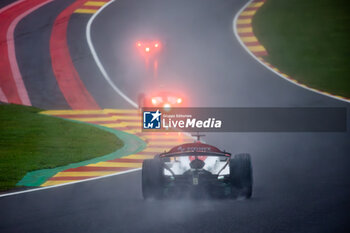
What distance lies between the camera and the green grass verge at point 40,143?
1556cm

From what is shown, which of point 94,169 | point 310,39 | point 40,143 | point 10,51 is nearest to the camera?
point 94,169

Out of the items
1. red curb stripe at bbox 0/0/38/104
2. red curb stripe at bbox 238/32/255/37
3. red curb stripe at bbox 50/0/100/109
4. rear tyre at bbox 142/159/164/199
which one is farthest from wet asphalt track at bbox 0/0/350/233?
red curb stripe at bbox 0/0/38/104

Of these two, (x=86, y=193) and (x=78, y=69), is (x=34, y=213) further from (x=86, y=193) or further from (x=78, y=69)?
(x=78, y=69)

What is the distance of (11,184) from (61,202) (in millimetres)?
2708

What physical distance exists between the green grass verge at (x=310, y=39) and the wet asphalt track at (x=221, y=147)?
1654 millimetres

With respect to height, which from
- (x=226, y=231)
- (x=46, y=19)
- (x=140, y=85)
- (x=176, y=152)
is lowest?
(x=226, y=231)

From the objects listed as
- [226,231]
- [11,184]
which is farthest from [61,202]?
[226,231]

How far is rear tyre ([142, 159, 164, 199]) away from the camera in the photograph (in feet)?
35.3

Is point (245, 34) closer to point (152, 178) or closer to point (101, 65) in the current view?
point (101, 65)

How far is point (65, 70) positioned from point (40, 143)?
13.5 meters

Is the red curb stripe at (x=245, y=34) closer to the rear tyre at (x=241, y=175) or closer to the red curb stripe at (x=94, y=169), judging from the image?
the red curb stripe at (x=94, y=169)

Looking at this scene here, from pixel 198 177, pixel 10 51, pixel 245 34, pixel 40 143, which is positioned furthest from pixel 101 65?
pixel 198 177

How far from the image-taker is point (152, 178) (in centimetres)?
1079

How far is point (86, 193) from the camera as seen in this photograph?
476 inches
